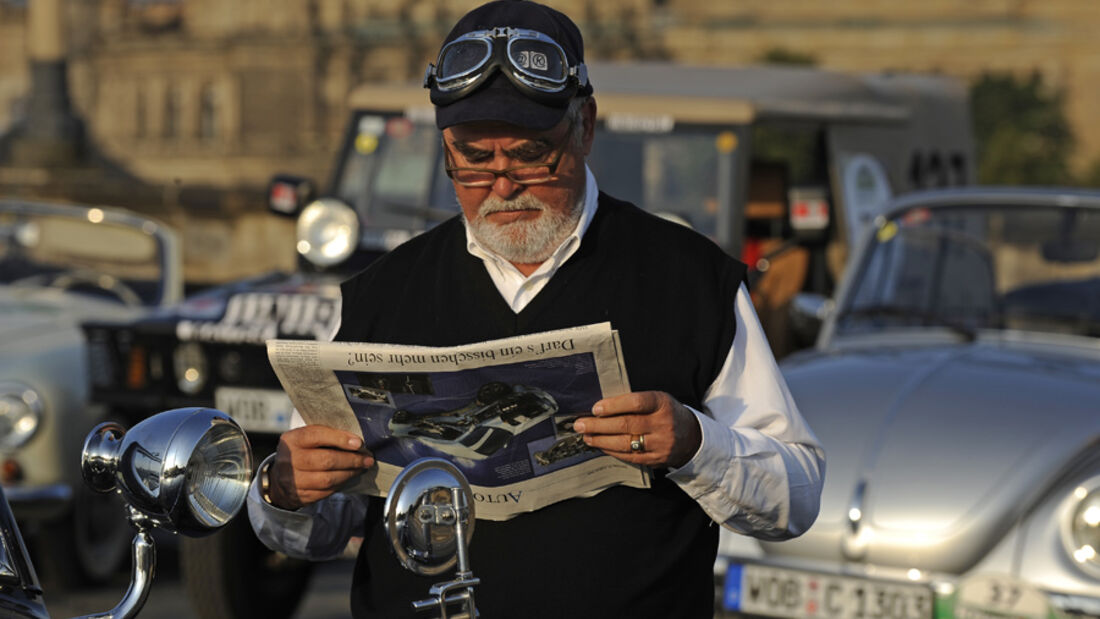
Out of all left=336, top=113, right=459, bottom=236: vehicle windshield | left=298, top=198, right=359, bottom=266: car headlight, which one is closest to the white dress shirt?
left=298, top=198, right=359, bottom=266: car headlight

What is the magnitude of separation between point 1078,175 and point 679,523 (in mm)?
59935

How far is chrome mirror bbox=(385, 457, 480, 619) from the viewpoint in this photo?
6.65 ft

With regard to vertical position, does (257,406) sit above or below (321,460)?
below

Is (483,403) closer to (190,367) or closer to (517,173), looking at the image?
(517,173)

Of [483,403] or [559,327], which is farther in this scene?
[559,327]

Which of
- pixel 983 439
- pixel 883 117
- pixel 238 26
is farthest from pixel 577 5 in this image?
pixel 983 439

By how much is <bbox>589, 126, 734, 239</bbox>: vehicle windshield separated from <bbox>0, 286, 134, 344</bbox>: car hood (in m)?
2.28

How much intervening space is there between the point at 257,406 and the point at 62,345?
1.47 m

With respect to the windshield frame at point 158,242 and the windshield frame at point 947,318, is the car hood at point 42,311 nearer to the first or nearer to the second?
the windshield frame at point 158,242

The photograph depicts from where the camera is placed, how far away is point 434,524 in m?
2.06

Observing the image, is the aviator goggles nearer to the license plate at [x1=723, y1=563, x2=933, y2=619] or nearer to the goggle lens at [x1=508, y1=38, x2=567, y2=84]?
the goggle lens at [x1=508, y1=38, x2=567, y2=84]

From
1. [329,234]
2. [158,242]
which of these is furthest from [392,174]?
[158,242]

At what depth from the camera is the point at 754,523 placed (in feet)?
8.95

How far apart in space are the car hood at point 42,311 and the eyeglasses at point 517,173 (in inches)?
209
